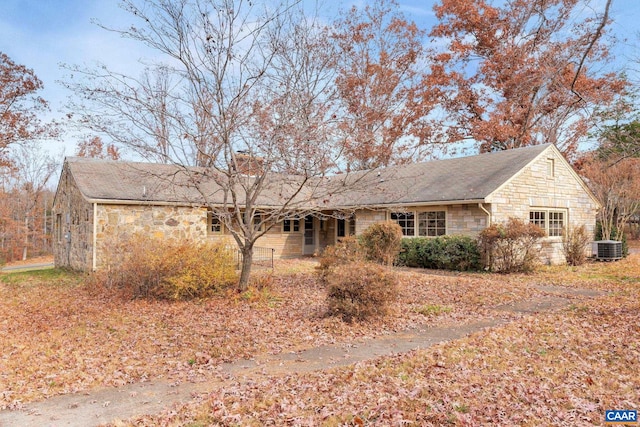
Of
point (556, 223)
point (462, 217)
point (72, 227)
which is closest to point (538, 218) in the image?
point (556, 223)

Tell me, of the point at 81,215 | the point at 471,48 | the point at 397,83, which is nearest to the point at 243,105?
the point at 81,215

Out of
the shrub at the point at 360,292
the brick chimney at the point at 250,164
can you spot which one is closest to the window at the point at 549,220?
the shrub at the point at 360,292

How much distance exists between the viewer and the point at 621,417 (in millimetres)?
3732

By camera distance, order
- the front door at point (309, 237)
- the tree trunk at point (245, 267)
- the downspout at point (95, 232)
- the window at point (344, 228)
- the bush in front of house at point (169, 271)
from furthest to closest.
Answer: the front door at point (309, 237)
the window at point (344, 228)
the downspout at point (95, 232)
the tree trunk at point (245, 267)
the bush in front of house at point (169, 271)

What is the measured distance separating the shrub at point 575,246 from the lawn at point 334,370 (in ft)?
20.0

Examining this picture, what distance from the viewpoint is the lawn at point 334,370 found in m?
4.02

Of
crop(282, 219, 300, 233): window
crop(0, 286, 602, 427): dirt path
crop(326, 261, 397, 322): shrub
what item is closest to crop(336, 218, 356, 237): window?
crop(282, 219, 300, 233): window

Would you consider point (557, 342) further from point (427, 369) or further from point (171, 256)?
point (171, 256)

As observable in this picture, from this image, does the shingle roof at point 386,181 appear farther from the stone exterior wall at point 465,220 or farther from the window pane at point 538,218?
the window pane at point 538,218

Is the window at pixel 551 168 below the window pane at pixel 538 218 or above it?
above

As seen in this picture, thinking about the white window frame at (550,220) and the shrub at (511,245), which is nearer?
the shrub at (511,245)

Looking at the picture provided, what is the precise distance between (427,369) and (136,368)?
360cm

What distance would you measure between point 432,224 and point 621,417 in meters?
13.1

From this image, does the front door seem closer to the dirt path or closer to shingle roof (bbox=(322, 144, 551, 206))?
shingle roof (bbox=(322, 144, 551, 206))
